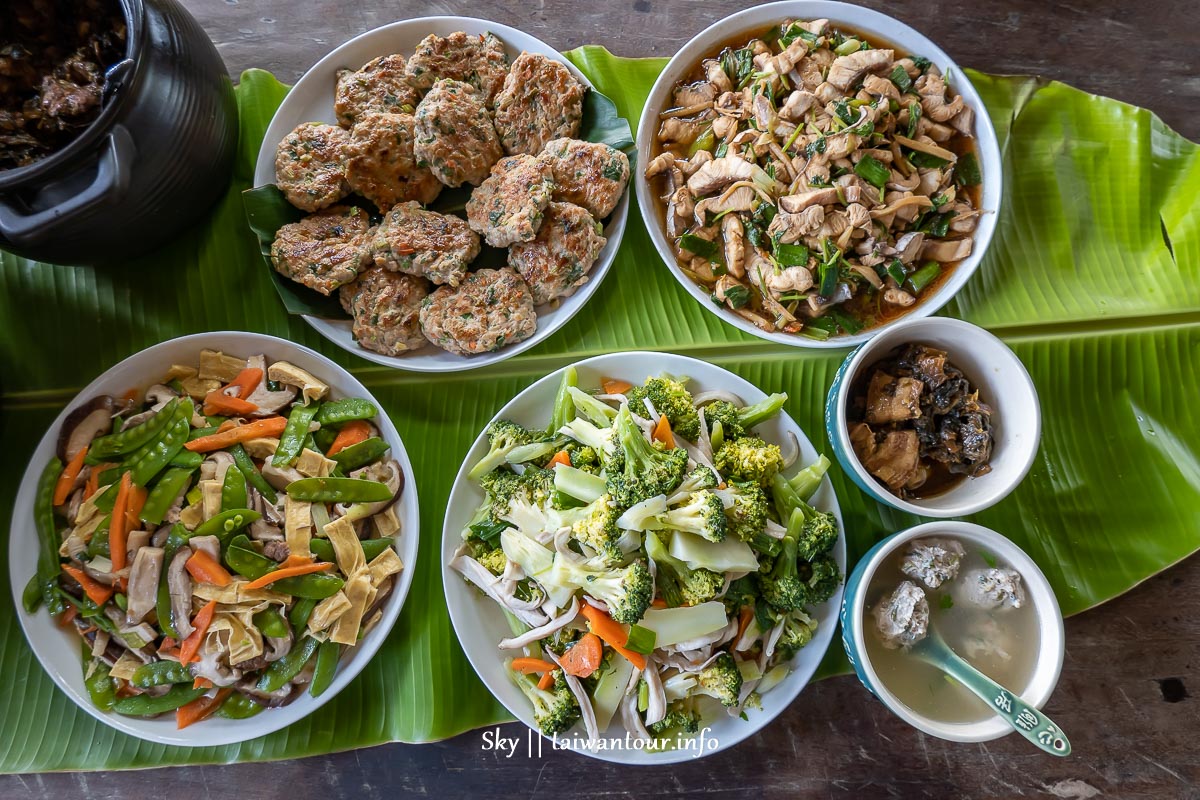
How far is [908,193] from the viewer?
7.60 feet

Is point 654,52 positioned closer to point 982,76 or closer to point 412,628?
point 982,76

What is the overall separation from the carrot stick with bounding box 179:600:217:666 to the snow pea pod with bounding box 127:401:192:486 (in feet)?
1.53

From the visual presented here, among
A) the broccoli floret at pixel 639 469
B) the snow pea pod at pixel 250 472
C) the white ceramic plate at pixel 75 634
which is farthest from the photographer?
the snow pea pod at pixel 250 472

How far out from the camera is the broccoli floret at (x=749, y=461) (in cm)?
208

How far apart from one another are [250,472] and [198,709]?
2.52 ft

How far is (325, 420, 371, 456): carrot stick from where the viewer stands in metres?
2.32

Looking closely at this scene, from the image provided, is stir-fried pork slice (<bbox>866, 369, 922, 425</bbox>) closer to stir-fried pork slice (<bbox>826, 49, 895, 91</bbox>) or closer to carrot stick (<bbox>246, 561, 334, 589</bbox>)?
stir-fried pork slice (<bbox>826, 49, 895, 91</bbox>)

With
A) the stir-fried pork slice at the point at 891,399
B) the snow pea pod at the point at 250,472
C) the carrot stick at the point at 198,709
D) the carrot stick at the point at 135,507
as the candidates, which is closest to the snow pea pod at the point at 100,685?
the carrot stick at the point at 198,709

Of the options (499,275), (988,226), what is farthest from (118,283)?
(988,226)

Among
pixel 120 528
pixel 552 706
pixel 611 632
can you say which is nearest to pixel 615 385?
pixel 611 632

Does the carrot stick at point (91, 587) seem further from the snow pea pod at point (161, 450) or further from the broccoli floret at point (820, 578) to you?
the broccoli floret at point (820, 578)

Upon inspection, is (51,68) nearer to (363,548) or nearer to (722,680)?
(363,548)

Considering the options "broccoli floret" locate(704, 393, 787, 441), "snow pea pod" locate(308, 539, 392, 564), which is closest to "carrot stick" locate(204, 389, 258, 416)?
"snow pea pod" locate(308, 539, 392, 564)

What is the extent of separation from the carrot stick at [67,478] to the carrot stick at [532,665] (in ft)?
5.06
